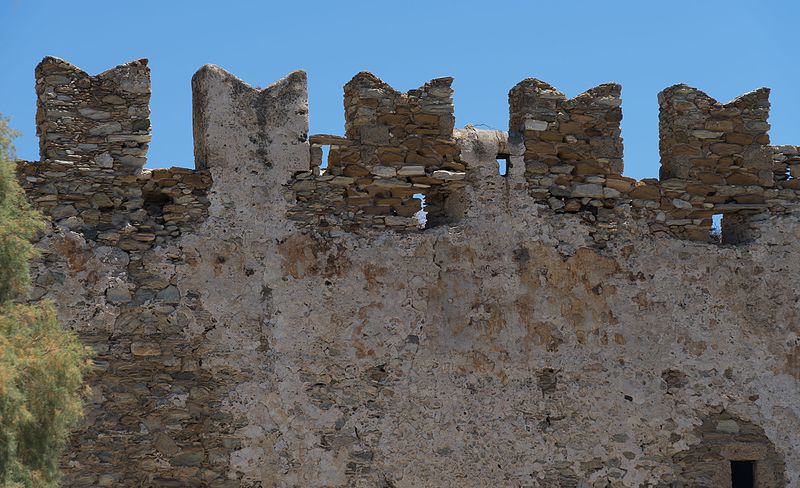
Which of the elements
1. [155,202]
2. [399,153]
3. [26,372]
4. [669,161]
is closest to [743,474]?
[669,161]

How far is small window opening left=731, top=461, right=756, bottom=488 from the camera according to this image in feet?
41.3

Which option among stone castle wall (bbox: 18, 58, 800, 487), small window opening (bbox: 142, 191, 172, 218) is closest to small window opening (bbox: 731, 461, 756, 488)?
stone castle wall (bbox: 18, 58, 800, 487)

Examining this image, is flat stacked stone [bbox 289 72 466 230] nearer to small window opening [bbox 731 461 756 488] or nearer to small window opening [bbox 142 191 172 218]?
small window opening [bbox 142 191 172 218]

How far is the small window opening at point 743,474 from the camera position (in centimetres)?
1259

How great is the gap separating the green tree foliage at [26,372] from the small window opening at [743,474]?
215 inches

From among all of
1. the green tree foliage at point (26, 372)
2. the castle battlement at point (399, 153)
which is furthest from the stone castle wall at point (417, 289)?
the green tree foliage at point (26, 372)

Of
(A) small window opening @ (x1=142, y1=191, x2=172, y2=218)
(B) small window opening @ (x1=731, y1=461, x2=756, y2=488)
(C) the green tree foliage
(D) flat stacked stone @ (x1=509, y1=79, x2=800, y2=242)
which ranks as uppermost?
(D) flat stacked stone @ (x1=509, y1=79, x2=800, y2=242)

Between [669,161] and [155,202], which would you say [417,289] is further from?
[669,161]

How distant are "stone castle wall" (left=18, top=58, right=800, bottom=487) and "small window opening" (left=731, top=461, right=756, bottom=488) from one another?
0.45 feet

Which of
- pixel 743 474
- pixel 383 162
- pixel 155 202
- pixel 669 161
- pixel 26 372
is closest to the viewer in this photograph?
pixel 26 372

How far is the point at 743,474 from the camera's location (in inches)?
500

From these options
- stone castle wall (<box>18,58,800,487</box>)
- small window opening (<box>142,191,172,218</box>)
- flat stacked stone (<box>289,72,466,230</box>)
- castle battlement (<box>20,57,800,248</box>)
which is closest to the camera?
stone castle wall (<box>18,58,800,487</box>)

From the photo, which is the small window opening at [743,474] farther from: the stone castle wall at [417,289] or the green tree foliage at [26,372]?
the green tree foliage at [26,372]

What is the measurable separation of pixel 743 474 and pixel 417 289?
308 centimetres
